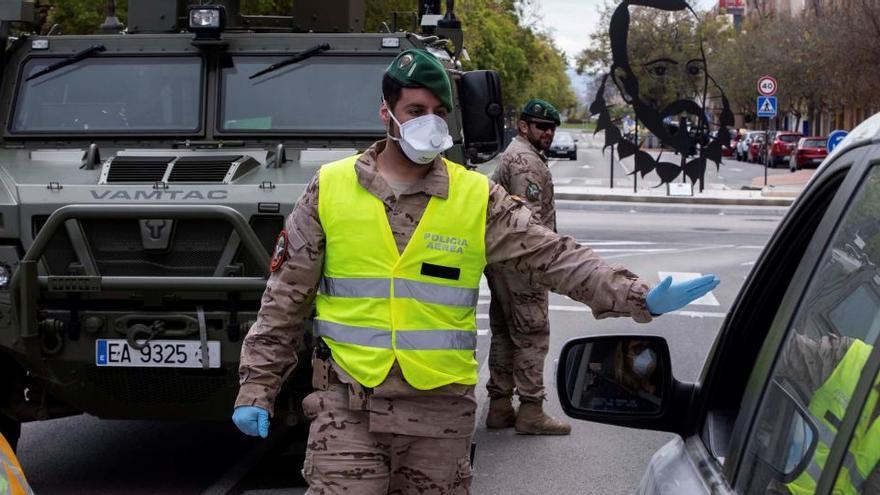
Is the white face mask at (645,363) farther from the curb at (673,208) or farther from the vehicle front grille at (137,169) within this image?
the curb at (673,208)

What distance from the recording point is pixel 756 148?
2655 inches

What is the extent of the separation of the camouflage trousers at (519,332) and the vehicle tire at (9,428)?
106 inches

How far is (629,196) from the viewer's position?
33062mm

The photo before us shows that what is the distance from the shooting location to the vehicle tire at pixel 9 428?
704cm

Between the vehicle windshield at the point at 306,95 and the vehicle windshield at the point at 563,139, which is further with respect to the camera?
the vehicle windshield at the point at 563,139

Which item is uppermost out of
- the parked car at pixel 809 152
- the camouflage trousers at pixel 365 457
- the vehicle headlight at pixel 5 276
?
the vehicle headlight at pixel 5 276

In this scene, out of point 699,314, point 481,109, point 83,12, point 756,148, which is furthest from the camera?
point 756,148

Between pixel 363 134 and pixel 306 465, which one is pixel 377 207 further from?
pixel 363 134

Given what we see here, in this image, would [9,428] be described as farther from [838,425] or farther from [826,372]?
[838,425]

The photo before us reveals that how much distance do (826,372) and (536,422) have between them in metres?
6.26

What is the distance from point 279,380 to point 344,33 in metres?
4.76

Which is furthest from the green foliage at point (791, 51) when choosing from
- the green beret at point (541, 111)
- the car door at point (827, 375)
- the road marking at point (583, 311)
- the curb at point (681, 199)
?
the car door at point (827, 375)

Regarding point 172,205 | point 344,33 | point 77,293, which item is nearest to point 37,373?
point 77,293

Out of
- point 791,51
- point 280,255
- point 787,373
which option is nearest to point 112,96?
point 280,255
